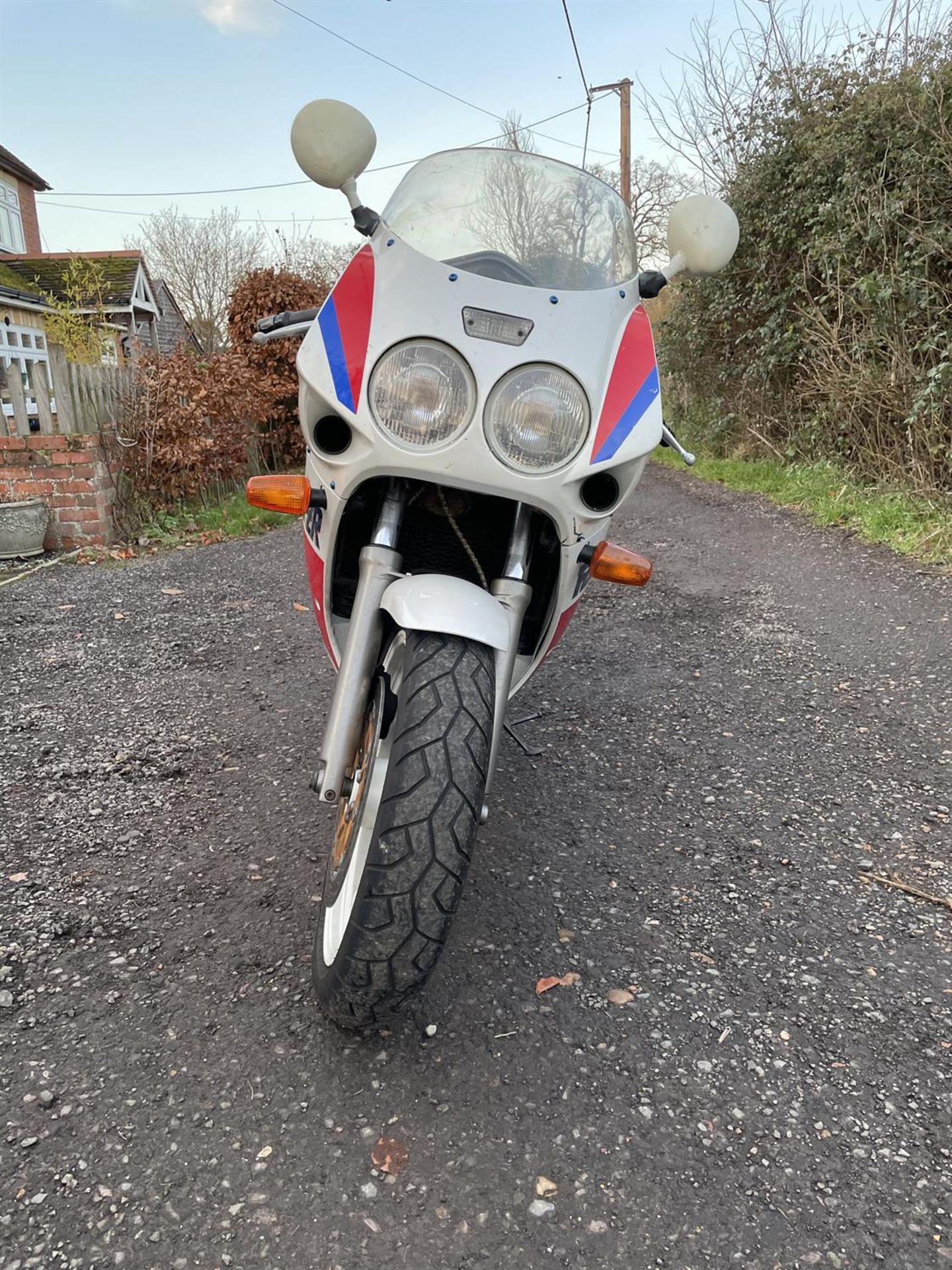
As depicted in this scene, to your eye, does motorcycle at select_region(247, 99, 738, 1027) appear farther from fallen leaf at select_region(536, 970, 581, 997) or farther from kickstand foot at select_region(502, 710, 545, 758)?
kickstand foot at select_region(502, 710, 545, 758)

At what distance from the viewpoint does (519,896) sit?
7.47ft

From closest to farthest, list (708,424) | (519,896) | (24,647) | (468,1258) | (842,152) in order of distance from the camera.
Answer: (468,1258), (519,896), (24,647), (842,152), (708,424)

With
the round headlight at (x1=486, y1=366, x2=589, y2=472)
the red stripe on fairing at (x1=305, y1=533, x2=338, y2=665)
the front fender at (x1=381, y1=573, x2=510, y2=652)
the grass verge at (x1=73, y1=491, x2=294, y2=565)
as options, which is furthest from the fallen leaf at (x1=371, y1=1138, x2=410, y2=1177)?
the grass verge at (x1=73, y1=491, x2=294, y2=565)

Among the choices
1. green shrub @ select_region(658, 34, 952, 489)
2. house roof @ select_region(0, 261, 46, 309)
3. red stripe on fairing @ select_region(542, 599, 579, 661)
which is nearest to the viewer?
red stripe on fairing @ select_region(542, 599, 579, 661)

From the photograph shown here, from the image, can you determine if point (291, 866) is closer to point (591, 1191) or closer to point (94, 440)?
point (591, 1191)

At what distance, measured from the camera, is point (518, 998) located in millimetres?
1906

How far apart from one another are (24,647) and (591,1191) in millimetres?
3667

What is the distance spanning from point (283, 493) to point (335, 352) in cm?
42

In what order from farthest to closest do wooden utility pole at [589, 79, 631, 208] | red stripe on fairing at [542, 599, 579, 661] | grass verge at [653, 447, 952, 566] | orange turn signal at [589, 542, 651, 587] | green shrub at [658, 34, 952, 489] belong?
wooden utility pole at [589, 79, 631, 208] < green shrub at [658, 34, 952, 489] < grass verge at [653, 447, 952, 566] < orange turn signal at [589, 542, 651, 587] < red stripe on fairing at [542, 599, 579, 661]

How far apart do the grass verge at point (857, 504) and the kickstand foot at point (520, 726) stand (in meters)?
2.43

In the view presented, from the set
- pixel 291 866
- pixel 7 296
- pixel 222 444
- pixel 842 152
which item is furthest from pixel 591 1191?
pixel 7 296

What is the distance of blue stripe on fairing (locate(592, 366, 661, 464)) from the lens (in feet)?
5.93

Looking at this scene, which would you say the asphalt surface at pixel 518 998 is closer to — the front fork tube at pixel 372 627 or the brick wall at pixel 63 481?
the front fork tube at pixel 372 627

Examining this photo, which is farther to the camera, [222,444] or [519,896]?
[222,444]
